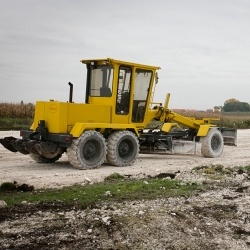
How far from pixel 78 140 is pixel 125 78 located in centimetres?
244

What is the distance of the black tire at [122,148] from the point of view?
11.9 m

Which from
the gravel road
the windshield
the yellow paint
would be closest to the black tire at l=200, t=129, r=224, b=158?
the gravel road

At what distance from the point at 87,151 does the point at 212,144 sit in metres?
5.26

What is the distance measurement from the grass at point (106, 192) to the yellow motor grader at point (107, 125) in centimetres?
208

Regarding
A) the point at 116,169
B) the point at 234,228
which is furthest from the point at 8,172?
the point at 234,228

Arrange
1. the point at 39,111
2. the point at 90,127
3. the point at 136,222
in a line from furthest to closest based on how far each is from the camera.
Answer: the point at 39,111 < the point at 90,127 < the point at 136,222

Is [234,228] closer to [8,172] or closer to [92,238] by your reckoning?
[92,238]

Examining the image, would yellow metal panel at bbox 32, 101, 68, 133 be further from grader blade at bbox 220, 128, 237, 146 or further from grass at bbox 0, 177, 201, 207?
grader blade at bbox 220, 128, 237, 146

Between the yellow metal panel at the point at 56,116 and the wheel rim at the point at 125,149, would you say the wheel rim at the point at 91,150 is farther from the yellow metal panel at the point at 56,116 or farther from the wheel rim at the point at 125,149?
the wheel rim at the point at 125,149

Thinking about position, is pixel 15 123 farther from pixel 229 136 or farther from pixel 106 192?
pixel 106 192

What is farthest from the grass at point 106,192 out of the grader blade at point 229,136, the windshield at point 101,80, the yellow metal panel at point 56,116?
the grader blade at point 229,136

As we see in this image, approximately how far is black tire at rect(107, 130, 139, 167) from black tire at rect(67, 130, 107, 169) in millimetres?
328

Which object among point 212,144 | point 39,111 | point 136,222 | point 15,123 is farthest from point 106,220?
point 15,123

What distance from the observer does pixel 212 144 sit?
1484 centimetres
